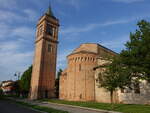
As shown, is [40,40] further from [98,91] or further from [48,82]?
[98,91]

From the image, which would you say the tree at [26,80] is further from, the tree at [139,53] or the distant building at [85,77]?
the tree at [139,53]

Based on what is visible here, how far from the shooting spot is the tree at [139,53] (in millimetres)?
19344

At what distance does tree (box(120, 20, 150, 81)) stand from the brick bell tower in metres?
28.3

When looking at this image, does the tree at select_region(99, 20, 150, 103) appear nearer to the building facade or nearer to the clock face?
the building facade

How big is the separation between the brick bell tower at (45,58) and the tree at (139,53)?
93.0 feet

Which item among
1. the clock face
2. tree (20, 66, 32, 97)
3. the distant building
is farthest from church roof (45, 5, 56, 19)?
tree (20, 66, 32, 97)

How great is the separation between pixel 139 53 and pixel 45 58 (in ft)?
102

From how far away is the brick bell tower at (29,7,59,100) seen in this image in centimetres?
4497

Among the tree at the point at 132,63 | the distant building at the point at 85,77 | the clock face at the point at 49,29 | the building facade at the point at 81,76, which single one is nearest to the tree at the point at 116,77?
the tree at the point at 132,63

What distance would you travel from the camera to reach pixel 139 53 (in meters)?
20.2

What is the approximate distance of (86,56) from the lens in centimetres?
3981

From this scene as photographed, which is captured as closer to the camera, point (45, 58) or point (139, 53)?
point (139, 53)

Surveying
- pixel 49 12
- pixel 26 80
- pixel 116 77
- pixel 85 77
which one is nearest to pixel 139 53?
pixel 116 77

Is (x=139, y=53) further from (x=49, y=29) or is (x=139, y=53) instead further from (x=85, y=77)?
(x=49, y=29)
